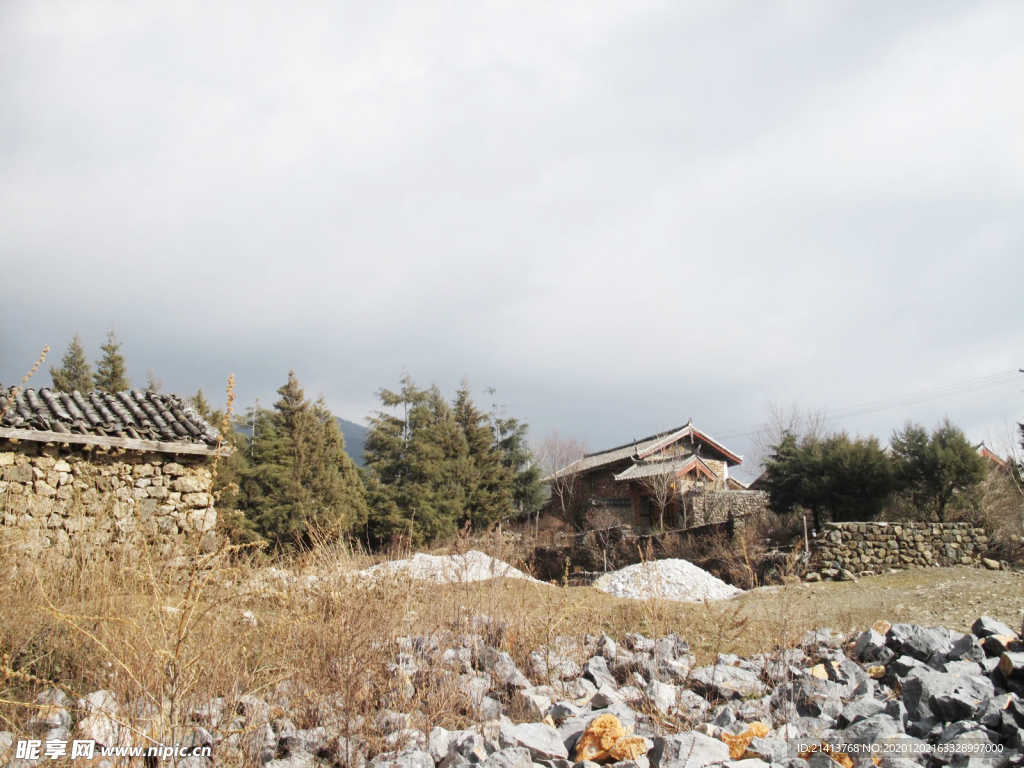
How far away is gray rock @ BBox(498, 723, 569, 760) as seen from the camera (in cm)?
376

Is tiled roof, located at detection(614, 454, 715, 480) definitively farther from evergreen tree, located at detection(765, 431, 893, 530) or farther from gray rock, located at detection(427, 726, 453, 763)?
gray rock, located at detection(427, 726, 453, 763)

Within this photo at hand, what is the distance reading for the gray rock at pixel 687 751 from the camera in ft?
11.6

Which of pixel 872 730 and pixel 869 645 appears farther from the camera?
pixel 869 645

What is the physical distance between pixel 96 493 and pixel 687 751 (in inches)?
363

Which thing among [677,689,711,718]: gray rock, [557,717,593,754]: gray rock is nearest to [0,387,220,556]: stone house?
[557,717,593,754]: gray rock

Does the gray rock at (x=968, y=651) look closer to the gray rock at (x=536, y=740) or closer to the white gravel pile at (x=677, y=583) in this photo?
the gray rock at (x=536, y=740)

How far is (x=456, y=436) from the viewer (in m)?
26.8

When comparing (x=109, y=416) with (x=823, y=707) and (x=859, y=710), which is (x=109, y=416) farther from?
(x=859, y=710)

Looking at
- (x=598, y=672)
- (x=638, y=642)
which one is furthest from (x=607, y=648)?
(x=598, y=672)

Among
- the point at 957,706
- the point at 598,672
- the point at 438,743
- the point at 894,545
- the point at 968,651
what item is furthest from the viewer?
the point at 894,545

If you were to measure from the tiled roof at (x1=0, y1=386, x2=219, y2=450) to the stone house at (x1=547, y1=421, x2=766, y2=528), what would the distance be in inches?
714

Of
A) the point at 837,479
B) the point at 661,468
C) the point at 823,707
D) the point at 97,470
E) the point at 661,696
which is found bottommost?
the point at 823,707

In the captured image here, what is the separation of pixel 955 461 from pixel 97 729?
18.0 meters

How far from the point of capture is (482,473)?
87.4 ft
